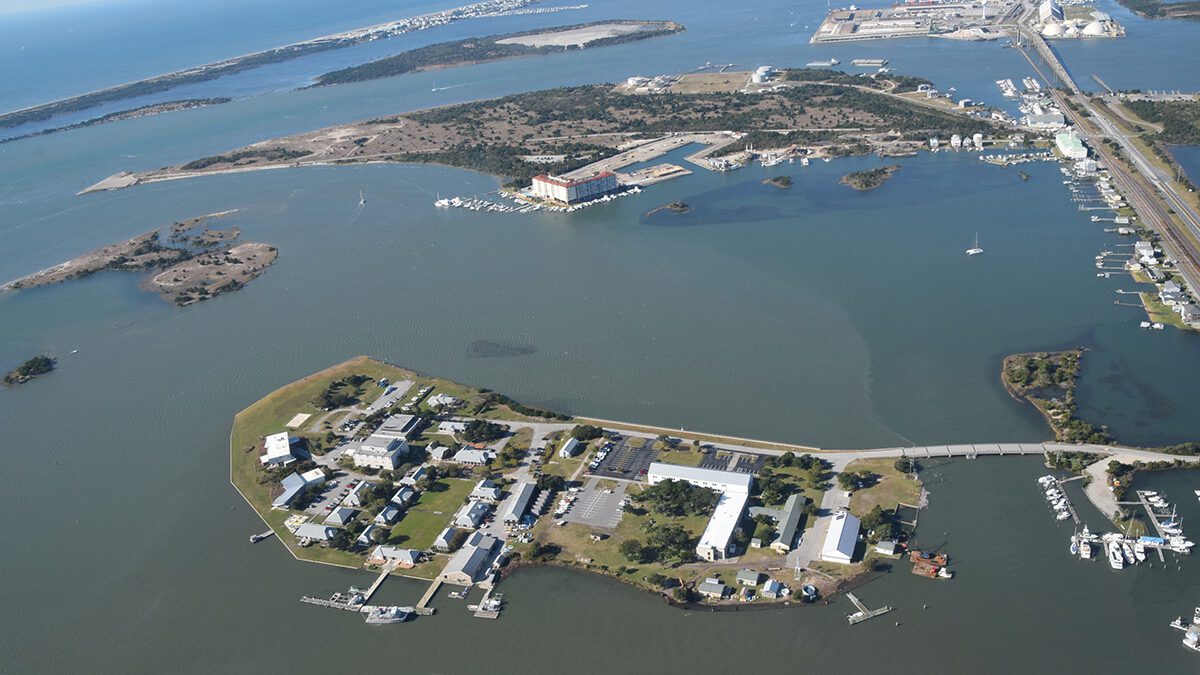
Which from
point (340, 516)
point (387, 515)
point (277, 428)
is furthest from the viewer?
point (277, 428)

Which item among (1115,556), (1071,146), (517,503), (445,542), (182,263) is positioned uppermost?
(182,263)

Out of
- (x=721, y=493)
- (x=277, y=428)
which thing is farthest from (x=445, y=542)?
(x=277, y=428)

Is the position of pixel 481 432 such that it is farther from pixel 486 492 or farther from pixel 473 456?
pixel 486 492

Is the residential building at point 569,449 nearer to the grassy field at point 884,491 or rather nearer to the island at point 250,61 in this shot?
the grassy field at point 884,491

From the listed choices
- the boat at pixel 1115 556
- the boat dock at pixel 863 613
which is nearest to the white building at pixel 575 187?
the boat dock at pixel 863 613

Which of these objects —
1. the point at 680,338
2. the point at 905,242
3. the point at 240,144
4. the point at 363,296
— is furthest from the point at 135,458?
the point at 240,144

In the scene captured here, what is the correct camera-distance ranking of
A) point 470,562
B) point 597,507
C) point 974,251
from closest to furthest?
point 470,562
point 597,507
point 974,251
